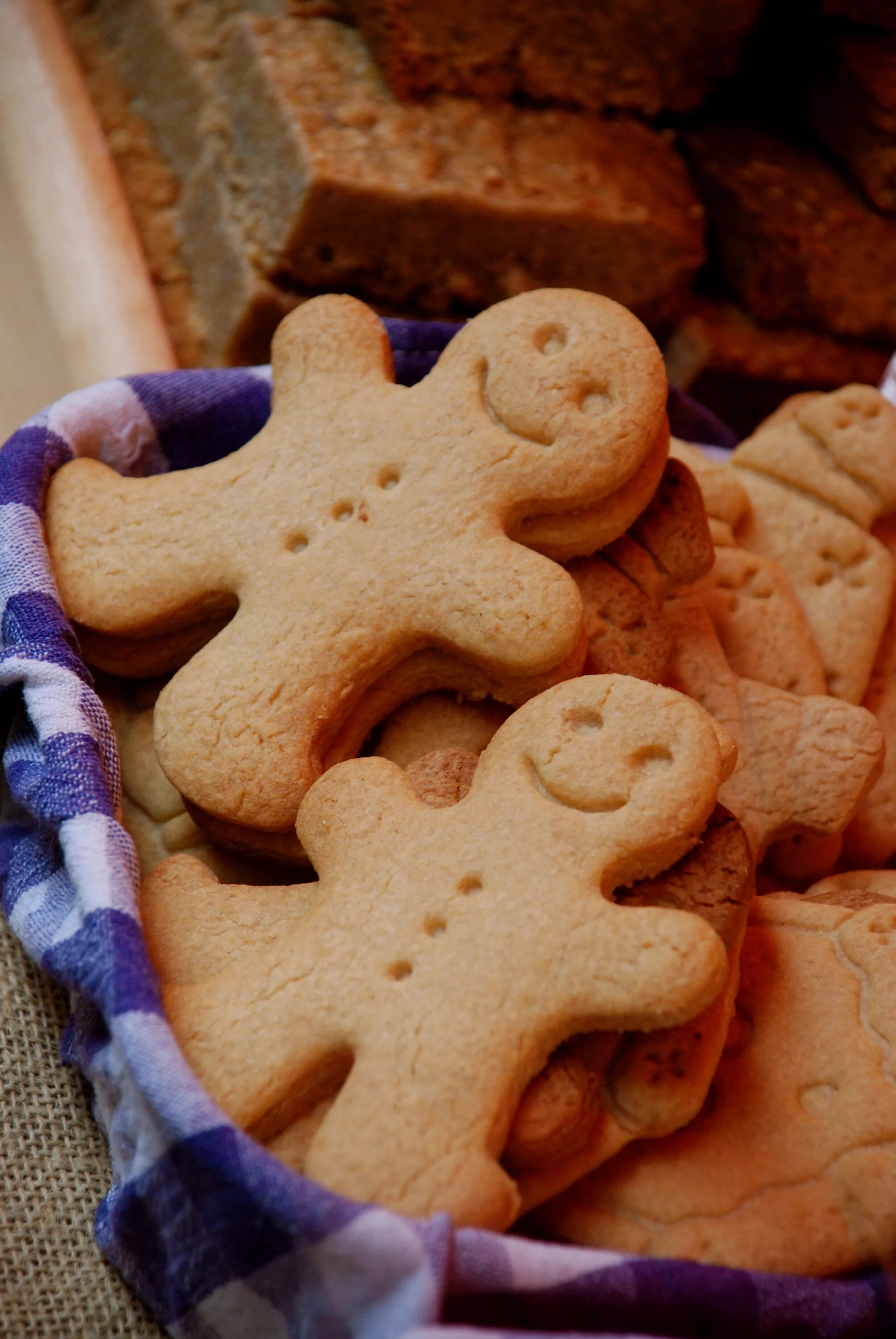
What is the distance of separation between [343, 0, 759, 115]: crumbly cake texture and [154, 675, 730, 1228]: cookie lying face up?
0.87 meters

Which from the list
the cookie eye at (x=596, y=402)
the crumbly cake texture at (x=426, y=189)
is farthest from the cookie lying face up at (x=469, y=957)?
the crumbly cake texture at (x=426, y=189)

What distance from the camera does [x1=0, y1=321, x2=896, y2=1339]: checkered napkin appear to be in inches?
23.9

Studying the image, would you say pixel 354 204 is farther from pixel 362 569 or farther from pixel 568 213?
pixel 362 569

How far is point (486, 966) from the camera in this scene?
681mm

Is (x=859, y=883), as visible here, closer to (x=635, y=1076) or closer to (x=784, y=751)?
(x=784, y=751)

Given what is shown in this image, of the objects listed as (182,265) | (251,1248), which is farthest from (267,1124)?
(182,265)

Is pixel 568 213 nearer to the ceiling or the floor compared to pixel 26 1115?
nearer to the ceiling

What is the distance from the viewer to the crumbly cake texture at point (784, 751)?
0.93m

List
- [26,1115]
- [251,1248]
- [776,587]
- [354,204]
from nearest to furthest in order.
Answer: [251,1248], [26,1115], [776,587], [354,204]

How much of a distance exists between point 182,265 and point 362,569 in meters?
0.75

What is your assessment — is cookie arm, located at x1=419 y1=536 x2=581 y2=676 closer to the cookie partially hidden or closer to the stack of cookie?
the stack of cookie

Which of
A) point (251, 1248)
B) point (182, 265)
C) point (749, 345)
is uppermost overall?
point (182, 265)

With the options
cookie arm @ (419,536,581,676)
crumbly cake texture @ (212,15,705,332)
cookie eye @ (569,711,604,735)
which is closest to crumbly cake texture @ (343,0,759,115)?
crumbly cake texture @ (212,15,705,332)

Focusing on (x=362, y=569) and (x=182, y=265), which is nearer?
(x=362, y=569)
